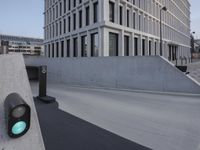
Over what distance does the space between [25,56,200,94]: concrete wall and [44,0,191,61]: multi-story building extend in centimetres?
581

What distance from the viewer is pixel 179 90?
11.0m

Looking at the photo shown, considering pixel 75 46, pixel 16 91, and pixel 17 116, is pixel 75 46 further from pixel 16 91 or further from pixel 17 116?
pixel 17 116

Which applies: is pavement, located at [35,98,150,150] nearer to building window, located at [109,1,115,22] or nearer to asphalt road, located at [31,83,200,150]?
asphalt road, located at [31,83,200,150]

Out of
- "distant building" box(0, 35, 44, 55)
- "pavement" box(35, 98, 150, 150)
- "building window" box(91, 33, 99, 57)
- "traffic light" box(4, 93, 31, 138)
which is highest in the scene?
"distant building" box(0, 35, 44, 55)

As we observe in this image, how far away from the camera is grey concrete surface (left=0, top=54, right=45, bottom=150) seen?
2.21 meters

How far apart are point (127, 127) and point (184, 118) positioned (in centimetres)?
226

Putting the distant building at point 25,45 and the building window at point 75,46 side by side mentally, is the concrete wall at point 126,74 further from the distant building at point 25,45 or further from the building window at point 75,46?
the distant building at point 25,45

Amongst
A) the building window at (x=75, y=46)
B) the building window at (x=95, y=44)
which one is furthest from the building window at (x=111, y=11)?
the building window at (x=75, y=46)

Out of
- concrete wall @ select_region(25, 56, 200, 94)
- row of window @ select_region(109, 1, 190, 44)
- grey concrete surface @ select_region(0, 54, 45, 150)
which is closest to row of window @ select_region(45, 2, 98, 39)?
row of window @ select_region(109, 1, 190, 44)

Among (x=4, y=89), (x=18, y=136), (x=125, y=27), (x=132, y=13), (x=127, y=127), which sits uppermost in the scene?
(x=132, y=13)

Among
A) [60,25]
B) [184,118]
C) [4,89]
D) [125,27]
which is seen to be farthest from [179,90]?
[60,25]

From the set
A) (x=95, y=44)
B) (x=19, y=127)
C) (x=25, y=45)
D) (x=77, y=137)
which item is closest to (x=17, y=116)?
(x=19, y=127)

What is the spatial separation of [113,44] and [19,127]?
22912mm

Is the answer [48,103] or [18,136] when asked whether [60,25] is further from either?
[18,136]
